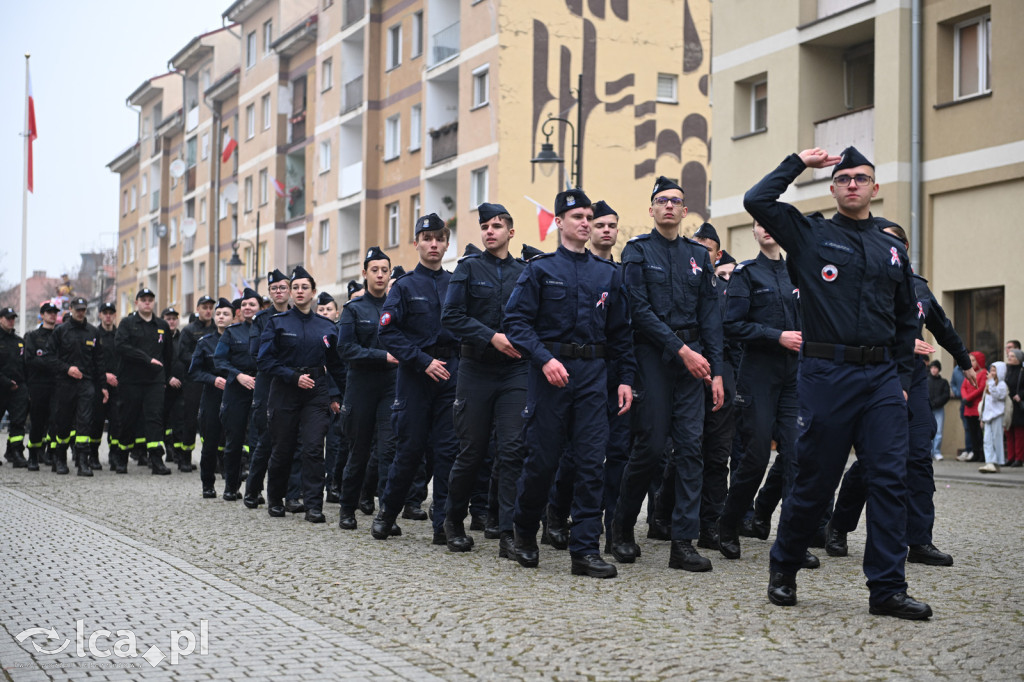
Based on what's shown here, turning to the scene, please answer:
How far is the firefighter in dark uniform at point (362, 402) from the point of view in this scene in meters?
10.9

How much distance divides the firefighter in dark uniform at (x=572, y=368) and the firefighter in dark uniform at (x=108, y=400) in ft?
37.3

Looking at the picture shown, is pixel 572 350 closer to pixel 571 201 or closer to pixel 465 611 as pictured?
pixel 571 201

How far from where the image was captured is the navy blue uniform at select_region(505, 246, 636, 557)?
807 cm

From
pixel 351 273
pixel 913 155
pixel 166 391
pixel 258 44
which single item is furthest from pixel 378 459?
pixel 258 44

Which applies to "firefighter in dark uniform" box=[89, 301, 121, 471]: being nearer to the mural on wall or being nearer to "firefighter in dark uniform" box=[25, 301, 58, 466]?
"firefighter in dark uniform" box=[25, 301, 58, 466]

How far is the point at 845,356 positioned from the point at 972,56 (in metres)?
17.5

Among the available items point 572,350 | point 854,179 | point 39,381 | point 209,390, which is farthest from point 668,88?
point 854,179

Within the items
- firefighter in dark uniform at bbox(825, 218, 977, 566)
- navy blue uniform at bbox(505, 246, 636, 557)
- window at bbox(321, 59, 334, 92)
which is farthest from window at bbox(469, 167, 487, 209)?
navy blue uniform at bbox(505, 246, 636, 557)

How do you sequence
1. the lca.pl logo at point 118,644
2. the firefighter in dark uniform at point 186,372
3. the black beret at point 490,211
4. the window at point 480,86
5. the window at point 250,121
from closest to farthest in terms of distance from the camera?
the lca.pl logo at point 118,644, the black beret at point 490,211, the firefighter in dark uniform at point 186,372, the window at point 480,86, the window at point 250,121

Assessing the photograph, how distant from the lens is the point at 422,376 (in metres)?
9.87

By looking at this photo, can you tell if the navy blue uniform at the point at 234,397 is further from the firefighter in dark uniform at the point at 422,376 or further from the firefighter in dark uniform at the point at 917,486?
the firefighter in dark uniform at the point at 917,486

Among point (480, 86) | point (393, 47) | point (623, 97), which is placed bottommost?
point (623, 97)

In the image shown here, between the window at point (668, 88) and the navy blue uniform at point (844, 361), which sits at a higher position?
the window at point (668, 88)

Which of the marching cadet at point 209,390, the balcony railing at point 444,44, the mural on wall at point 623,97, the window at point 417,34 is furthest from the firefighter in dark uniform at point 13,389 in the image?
the window at point 417,34
